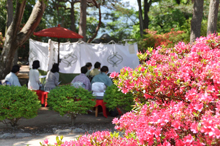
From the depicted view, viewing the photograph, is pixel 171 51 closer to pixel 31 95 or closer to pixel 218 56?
pixel 218 56

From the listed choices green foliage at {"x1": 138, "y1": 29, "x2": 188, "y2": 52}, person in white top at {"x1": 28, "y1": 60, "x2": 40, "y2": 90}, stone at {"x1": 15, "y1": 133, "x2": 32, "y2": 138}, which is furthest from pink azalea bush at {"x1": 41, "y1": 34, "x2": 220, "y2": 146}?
green foliage at {"x1": 138, "y1": 29, "x2": 188, "y2": 52}

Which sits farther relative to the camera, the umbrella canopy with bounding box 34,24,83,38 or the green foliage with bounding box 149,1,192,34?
the green foliage with bounding box 149,1,192,34

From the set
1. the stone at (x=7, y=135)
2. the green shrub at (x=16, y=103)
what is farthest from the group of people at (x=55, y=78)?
the stone at (x=7, y=135)

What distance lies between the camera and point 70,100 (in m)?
5.68

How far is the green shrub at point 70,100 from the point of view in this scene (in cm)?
566

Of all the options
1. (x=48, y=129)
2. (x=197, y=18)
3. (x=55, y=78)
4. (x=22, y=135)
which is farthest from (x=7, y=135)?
(x=197, y=18)

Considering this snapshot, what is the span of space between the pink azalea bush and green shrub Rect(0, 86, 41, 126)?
2895 millimetres

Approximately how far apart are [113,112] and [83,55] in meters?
4.76

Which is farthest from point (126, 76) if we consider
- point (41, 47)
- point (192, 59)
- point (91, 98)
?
point (41, 47)

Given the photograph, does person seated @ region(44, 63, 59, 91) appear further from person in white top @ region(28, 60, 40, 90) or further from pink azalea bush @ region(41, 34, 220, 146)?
pink azalea bush @ region(41, 34, 220, 146)

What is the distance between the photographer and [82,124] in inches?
251

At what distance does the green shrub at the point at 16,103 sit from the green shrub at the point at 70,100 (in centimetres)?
48

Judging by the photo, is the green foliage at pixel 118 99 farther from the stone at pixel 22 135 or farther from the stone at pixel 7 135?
the stone at pixel 7 135

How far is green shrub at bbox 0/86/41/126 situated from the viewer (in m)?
5.20
